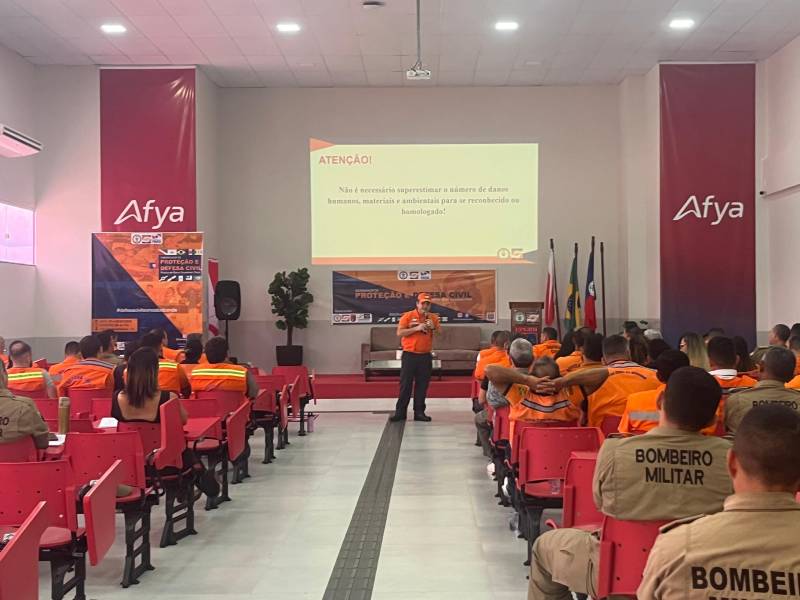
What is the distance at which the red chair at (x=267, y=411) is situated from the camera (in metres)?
6.87

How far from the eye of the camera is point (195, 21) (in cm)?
978

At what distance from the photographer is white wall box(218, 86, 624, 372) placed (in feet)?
42.1

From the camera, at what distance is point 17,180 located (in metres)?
10.9

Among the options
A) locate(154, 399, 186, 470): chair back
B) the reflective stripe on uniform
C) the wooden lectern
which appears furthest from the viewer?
the wooden lectern

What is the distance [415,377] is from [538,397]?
5.05 meters

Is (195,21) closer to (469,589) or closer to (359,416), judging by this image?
(359,416)

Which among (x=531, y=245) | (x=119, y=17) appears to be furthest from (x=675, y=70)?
(x=119, y=17)

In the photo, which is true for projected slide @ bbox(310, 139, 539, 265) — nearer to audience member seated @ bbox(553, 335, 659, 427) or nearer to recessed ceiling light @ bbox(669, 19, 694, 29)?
recessed ceiling light @ bbox(669, 19, 694, 29)

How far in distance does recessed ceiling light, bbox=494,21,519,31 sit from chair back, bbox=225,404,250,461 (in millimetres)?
6396

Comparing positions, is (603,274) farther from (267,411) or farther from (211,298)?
(267,411)

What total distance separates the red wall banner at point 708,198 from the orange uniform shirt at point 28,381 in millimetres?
8741

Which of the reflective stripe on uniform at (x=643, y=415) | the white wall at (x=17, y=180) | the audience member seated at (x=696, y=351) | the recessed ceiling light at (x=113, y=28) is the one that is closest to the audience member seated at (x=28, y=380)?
the reflective stripe on uniform at (x=643, y=415)

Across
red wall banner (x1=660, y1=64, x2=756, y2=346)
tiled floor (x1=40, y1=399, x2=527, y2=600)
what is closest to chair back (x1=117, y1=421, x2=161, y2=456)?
tiled floor (x1=40, y1=399, x2=527, y2=600)

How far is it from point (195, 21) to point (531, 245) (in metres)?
6.11
